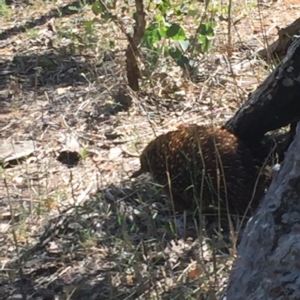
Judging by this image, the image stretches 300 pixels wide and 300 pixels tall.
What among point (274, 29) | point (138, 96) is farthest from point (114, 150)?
point (274, 29)

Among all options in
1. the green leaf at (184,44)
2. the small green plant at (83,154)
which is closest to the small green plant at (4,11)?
the green leaf at (184,44)

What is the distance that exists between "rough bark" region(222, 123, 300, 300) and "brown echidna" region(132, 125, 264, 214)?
4.40 feet

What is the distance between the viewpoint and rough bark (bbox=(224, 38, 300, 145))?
4117 millimetres

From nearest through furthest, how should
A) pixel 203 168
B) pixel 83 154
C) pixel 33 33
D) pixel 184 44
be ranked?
pixel 203 168 → pixel 83 154 → pixel 184 44 → pixel 33 33

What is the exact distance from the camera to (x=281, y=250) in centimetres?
223

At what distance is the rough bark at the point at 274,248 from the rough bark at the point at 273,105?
167cm

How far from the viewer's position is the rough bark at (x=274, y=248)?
7.06 feet

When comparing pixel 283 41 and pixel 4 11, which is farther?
pixel 4 11

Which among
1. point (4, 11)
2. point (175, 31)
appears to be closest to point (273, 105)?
point (175, 31)

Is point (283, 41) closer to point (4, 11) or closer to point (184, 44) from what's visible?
point (184, 44)

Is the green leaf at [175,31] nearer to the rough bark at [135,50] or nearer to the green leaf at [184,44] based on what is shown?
the green leaf at [184,44]

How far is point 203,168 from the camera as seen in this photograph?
12.9ft

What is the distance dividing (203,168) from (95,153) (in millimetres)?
1236

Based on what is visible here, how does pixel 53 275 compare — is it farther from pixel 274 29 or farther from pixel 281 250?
pixel 274 29
